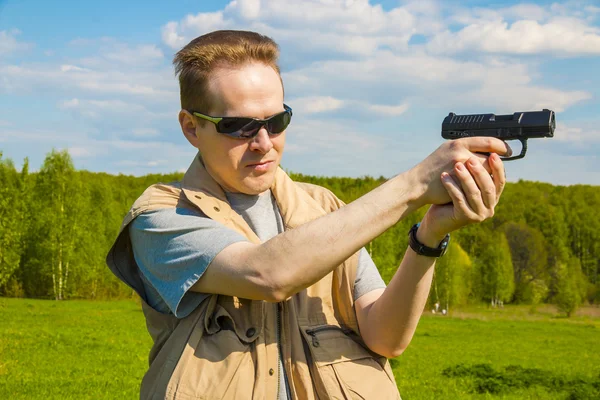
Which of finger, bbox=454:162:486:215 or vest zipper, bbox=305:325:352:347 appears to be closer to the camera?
finger, bbox=454:162:486:215

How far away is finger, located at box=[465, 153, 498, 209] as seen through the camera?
2.66 m


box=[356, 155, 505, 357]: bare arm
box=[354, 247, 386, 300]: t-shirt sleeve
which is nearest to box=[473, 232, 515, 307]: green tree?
box=[354, 247, 386, 300]: t-shirt sleeve

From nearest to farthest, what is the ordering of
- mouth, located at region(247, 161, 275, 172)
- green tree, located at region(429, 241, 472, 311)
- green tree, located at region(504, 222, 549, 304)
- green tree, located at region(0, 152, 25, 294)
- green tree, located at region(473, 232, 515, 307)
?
mouth, located at region(247, 161, 275, 172)
green tree, located at region(0, 152, 25, 294)
green tree, located at region(429, 241, 472, 311)
green tree, located at region(473, 232, 515, 307)
green tree, located at region(504, 222, 549, 304)

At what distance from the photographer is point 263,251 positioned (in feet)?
8.59

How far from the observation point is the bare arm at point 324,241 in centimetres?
256

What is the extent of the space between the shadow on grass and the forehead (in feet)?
50.6

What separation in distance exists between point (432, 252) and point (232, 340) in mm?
849

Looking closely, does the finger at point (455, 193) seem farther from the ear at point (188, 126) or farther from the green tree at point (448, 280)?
the green tree at point (448, 280)

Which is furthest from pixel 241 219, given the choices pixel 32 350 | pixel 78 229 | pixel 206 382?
pixel 78 229

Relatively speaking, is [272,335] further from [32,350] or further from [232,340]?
[32,350]

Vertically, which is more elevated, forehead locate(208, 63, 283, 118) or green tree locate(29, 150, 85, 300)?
green tree locate(29, 150, 85, 300)

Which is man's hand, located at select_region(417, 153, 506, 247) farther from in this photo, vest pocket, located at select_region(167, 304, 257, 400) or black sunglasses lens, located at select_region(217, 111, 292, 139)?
vest pocket, located at select_region(167, 304, 257, 400)

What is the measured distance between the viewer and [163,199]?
3.02m

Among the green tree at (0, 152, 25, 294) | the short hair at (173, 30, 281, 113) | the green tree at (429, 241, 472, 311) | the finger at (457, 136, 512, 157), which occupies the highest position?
the green tree at (0, 152, 25, 294)
